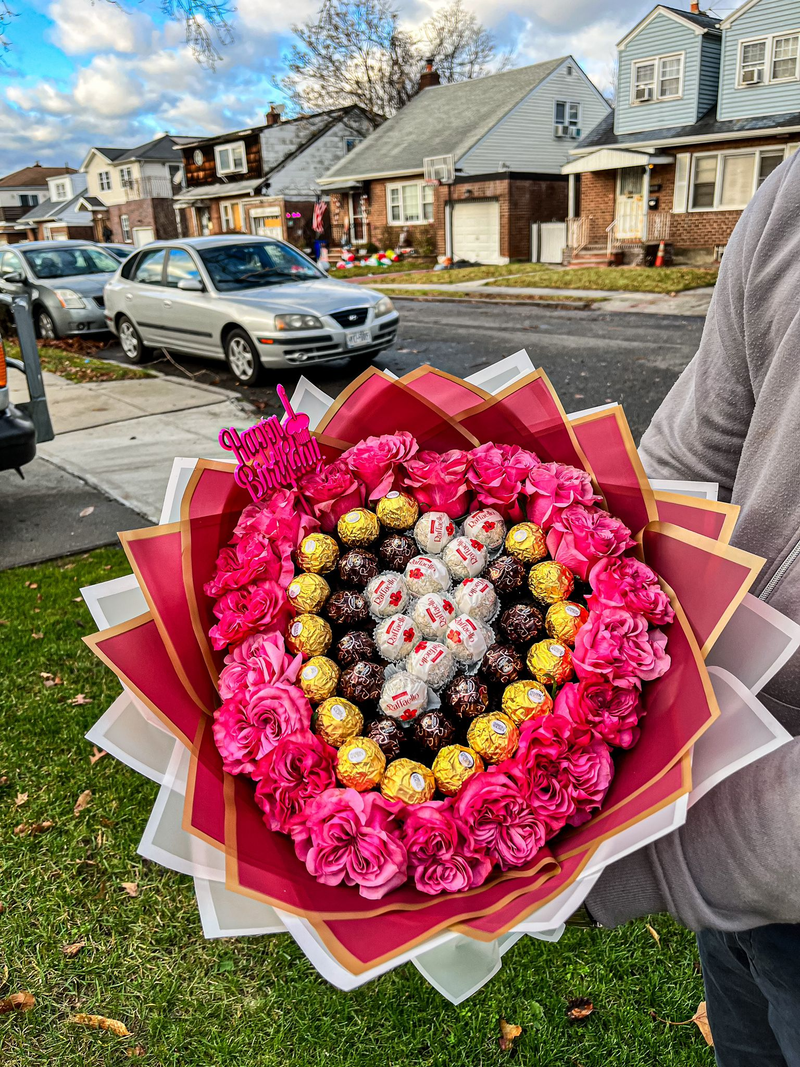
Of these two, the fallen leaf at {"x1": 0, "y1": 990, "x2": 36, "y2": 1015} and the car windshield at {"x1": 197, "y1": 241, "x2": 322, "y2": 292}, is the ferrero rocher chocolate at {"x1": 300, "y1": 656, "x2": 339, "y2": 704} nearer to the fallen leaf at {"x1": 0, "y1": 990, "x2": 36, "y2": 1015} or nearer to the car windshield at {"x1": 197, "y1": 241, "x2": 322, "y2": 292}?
the fallen leaf at {"x1": 0, "y1": 990, "x2": 36, "y2": 1015}

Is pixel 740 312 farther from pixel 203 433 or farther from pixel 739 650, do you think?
pixel 203 433

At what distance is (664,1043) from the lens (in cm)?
205

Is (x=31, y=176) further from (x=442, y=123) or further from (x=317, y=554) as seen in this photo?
(x=317, y=554)

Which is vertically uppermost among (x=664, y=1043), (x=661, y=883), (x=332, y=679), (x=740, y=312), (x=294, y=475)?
(x=740, y=312)

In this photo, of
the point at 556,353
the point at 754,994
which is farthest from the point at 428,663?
the point at 556,353

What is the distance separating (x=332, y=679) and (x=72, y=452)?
6986 millimetres

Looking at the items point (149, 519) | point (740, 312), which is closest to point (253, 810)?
point (740, 312)

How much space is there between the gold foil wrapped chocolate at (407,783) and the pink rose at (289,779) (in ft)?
0.21

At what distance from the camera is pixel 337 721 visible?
972mm

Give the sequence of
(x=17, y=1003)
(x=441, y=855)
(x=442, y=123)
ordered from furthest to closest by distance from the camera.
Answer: (x=442, y=123) < (x=17, y=1003) < (x=441, y=855)

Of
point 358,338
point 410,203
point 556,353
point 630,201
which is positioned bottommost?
point 556,353

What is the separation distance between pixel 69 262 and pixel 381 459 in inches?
567

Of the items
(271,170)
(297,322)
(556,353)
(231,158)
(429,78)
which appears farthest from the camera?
(231,158)

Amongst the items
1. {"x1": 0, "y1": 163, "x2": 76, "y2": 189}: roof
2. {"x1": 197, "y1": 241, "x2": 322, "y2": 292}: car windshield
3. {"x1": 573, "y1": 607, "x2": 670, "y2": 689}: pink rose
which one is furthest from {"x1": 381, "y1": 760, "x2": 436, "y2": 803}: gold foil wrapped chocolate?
{"x1": 0, "y1": 163, "x2": 76, "y2": 189}: roof
